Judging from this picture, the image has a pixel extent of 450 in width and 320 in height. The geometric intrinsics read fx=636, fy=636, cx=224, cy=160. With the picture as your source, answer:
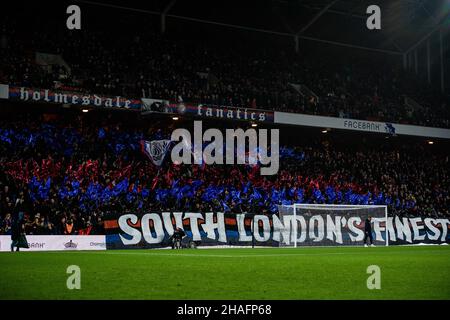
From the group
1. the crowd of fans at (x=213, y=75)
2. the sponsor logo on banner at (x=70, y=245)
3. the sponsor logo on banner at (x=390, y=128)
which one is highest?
the crowd of fans at (x=213, y=75)

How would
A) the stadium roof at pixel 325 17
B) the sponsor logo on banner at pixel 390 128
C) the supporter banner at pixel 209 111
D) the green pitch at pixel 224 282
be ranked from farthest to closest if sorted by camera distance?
the stadium roof at pixel 325 17 < the sponsor logo on banner at pixel 390 128 < the supporter banner at pixel 209 111 < the green pitch at pixel 224 282

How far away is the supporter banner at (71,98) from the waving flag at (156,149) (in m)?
1.79

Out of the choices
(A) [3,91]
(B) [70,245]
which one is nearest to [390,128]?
(B) [70,245]

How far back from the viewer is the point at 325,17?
43.7 m

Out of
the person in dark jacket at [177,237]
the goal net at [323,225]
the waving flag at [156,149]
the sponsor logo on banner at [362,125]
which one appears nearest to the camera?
the person in dark jacket at [177,237]

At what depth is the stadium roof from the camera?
39656 millimetres

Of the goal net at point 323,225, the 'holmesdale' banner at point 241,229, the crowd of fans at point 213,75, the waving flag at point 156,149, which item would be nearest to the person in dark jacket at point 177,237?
the 'holmesdale' banner at point 241,229

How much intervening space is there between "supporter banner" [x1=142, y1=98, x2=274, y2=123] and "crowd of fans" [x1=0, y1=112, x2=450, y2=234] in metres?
1.72

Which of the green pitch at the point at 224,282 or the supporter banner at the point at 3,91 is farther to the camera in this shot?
the supporter banner at the point at 3,91

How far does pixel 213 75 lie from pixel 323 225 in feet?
42.0

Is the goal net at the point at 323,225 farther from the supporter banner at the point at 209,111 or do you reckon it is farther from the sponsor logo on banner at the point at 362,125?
the sponsor logo on banner at the point at 362,125

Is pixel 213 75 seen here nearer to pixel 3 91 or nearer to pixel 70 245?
pixel 3 91

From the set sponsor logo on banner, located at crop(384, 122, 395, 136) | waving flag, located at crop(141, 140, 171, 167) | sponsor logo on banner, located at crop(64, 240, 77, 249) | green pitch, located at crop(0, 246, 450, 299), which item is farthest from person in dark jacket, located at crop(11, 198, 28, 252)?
sponsor logo on banner, located at crop(384, 122, 395, 136)

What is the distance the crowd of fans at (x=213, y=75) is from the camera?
30108 millimetres
